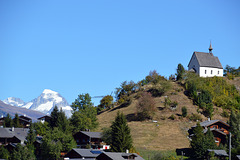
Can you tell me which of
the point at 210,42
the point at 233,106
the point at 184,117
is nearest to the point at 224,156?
the point at 184,117

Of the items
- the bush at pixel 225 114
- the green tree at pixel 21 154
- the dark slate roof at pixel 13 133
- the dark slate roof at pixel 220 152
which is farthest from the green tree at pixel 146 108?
the green tree at pixel 21 154

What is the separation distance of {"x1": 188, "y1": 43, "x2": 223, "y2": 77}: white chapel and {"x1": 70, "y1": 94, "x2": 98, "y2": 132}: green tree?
108 ft

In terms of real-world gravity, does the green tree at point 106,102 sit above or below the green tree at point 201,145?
above

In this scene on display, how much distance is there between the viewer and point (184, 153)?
71.6 metres

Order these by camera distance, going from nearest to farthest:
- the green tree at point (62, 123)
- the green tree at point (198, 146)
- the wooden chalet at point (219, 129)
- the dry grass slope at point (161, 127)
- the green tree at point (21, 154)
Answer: the green tree at point (21, 154) < the green tree at point (198, 146) < the wooden chalet at point (219, 129) < the dry grass slope at point (161, 127) < the green tree at point (62, 123)

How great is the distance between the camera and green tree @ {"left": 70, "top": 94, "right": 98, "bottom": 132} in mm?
89125

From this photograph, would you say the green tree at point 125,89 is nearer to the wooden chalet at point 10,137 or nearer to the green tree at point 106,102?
the green tree at point 106,102

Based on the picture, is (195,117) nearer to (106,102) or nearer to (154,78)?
(154,78)

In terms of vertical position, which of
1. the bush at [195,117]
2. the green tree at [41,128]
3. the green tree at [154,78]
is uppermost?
the green tree at [154,78]

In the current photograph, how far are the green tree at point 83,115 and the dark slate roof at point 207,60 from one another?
34.2 m

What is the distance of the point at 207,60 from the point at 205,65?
2439 mm

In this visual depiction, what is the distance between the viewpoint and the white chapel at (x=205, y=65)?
113875 mm

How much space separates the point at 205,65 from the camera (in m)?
114

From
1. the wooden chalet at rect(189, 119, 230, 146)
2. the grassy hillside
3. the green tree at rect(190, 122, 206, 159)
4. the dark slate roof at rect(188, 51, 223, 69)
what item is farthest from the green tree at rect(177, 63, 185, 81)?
the green tree at rect(190, 122, 206, 159)
